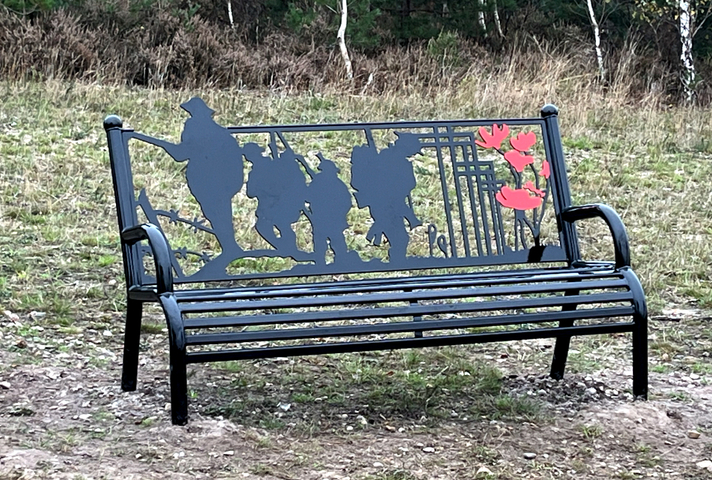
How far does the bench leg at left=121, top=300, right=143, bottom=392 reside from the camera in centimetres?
342

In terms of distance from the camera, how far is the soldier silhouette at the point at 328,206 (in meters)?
3.74

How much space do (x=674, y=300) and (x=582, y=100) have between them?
18.0ft

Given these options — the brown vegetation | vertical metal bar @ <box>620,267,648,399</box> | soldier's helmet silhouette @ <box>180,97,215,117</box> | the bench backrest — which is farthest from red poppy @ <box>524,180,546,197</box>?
the brown vegetation

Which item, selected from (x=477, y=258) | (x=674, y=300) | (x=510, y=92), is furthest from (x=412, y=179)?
(x=510, y=92)

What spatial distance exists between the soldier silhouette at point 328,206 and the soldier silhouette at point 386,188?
8cm

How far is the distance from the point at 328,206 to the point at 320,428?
3.02 ft

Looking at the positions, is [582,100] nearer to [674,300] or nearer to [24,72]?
[674,300]

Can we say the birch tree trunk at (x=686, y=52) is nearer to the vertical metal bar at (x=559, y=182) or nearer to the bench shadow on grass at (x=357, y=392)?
the vertical metal bar at (x=559, y=182)

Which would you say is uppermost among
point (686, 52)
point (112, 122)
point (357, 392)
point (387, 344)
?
point (686, 52)

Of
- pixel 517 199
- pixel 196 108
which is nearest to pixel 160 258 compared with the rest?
pixel 196 108

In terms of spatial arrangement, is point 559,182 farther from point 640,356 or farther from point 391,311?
point 391,311

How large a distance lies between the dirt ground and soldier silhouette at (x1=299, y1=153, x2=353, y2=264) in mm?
583

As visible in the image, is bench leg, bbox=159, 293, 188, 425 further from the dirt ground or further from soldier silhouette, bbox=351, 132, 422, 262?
soldier silhouette, bbox=351, 132, 422, 262

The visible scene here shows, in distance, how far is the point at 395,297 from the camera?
3189mm
